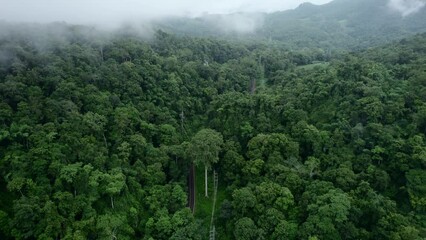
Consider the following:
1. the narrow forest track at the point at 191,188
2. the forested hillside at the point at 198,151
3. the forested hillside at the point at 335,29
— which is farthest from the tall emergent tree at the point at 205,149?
the forested hillside at the point at 335,29

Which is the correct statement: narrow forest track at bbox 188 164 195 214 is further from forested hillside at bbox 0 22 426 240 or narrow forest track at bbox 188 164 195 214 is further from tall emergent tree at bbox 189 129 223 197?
tall emergent tree at bbox 189 129 223 197

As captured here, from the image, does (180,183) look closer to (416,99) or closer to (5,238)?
(5,238)

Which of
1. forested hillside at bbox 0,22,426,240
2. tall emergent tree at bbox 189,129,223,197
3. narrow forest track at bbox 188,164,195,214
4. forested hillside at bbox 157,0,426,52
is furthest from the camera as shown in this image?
forested hillside at bbox 157,0,426,52

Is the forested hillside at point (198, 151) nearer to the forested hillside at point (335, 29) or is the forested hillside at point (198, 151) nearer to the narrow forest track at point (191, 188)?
the narrow forest track at point (191, 188)

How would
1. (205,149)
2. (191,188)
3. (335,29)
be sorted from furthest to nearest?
(335,29) → (191,188) → (205,149)

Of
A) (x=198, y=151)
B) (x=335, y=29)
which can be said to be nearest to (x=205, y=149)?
(x=198, y=151)

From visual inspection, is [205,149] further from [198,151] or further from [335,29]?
[335,29]

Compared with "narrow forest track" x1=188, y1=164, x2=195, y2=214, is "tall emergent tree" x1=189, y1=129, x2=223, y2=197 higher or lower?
higher

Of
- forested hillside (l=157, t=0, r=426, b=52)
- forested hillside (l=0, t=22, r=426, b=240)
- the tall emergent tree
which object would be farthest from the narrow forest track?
forested hillside (l=157, t=0, r=426, b=52)
